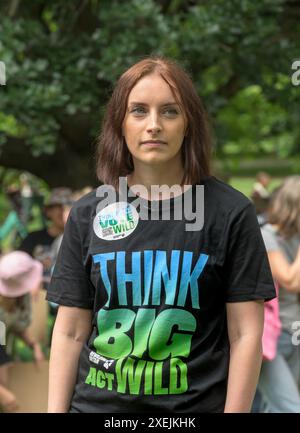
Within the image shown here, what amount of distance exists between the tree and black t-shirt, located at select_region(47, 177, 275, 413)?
171 inches

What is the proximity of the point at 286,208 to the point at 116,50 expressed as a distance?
2365 millimetres

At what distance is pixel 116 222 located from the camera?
2.33 meters

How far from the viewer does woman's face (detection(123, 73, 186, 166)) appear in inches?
91.8

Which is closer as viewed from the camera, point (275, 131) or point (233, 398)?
point (233, 398)

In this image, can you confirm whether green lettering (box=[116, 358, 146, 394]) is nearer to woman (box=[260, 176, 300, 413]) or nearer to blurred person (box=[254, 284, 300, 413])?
blurred person (box=[254, 284, 300, 413])

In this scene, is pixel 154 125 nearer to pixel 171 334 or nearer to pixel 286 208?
pixel 171 334

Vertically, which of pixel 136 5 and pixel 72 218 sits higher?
pixel 136 5

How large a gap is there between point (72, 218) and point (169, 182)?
272 mm

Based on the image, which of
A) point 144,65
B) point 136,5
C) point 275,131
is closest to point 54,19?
point 136,5

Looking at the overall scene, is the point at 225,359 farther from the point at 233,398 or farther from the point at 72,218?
the point at 72,218

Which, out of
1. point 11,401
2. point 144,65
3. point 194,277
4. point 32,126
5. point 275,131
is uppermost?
point 275,131

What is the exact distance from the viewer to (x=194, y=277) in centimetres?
225

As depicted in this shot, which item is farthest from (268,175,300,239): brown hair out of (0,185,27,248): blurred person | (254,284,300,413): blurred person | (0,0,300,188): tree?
(0,185,27,248): blurred person

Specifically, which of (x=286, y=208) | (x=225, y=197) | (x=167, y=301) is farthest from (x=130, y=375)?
(x=286, y=208)
